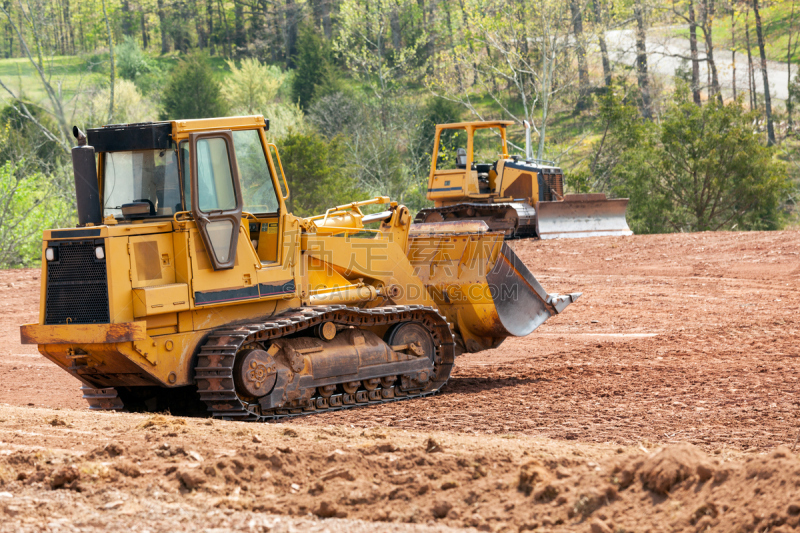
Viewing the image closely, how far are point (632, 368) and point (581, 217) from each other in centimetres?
1467

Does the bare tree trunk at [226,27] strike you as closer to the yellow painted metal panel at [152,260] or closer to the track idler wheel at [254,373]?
the yellow painted metal panel at [152,260]

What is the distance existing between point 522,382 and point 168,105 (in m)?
35.9

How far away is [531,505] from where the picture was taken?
4.41 meters

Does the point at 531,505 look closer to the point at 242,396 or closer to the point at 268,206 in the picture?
the point at 242,396

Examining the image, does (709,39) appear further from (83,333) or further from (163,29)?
(163,29)

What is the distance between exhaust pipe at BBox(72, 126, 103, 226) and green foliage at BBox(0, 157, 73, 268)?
16958mm

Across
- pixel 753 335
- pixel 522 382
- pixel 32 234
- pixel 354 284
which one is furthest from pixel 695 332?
pixel 32 234

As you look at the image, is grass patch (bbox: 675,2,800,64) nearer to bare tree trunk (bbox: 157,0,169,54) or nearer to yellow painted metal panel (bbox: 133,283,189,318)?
bare tree trunk (bbox: 157,0,169,54)

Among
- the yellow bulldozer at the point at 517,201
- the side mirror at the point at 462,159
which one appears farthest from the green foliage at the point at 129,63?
the yellow bulldozer at the point at 517,201

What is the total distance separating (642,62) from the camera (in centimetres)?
4178

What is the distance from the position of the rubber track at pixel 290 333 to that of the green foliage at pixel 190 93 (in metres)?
34.2

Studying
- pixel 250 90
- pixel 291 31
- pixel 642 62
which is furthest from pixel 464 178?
pixel 291 31

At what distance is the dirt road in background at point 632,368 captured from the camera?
7277mm

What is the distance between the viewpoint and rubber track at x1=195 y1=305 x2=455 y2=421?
293 inches
